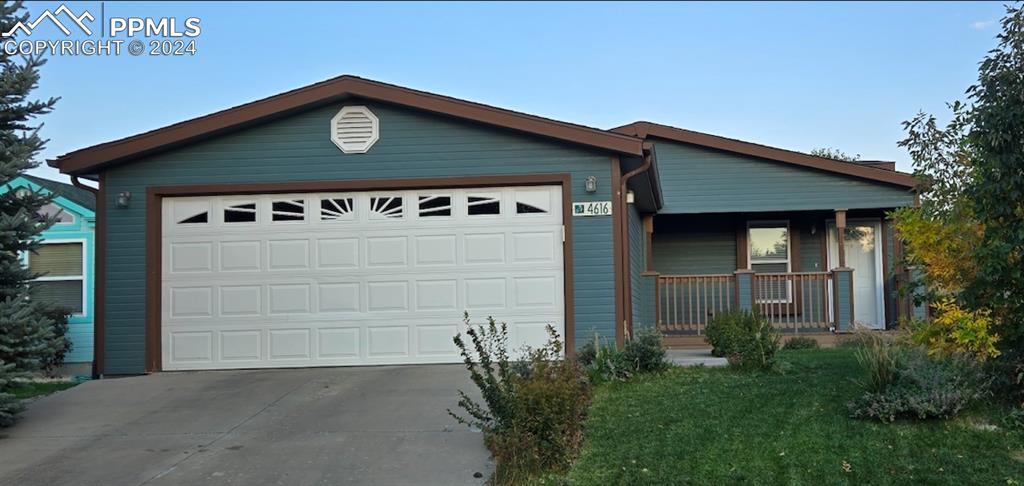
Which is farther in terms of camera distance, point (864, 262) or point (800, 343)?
point (864, 262)

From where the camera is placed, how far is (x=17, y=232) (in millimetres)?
9109

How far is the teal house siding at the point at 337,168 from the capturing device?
11992mm

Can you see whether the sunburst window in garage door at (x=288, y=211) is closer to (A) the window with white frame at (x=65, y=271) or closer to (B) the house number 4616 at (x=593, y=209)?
(B) the house number 4616 at (x=593, y=209)

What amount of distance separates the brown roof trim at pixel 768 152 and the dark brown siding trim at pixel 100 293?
860 cm

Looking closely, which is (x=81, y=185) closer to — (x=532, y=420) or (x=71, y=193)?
(x=71, y=193)

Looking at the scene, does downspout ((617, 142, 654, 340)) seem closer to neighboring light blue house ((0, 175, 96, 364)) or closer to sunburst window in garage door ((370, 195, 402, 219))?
sunburst window in garage door ((370, 195, 402, 219))

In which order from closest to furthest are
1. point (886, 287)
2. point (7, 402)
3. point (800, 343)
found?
1. point (7, 402)
2. point (800, 343)
3. point (886, 287)

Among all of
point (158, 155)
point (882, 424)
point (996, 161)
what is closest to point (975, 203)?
point (996, 161)

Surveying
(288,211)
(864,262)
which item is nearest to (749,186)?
(864,262)

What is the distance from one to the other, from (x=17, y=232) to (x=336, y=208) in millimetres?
4108

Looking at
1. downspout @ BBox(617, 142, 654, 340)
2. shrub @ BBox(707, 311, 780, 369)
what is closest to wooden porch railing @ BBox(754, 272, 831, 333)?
downspout @ BBox(617, 142, 654, 340)

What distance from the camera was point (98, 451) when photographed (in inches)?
334

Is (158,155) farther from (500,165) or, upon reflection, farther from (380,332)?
(500,165)

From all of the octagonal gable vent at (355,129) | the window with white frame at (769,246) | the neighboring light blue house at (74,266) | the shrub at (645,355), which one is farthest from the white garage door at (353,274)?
the window with white frame at (769,246)
